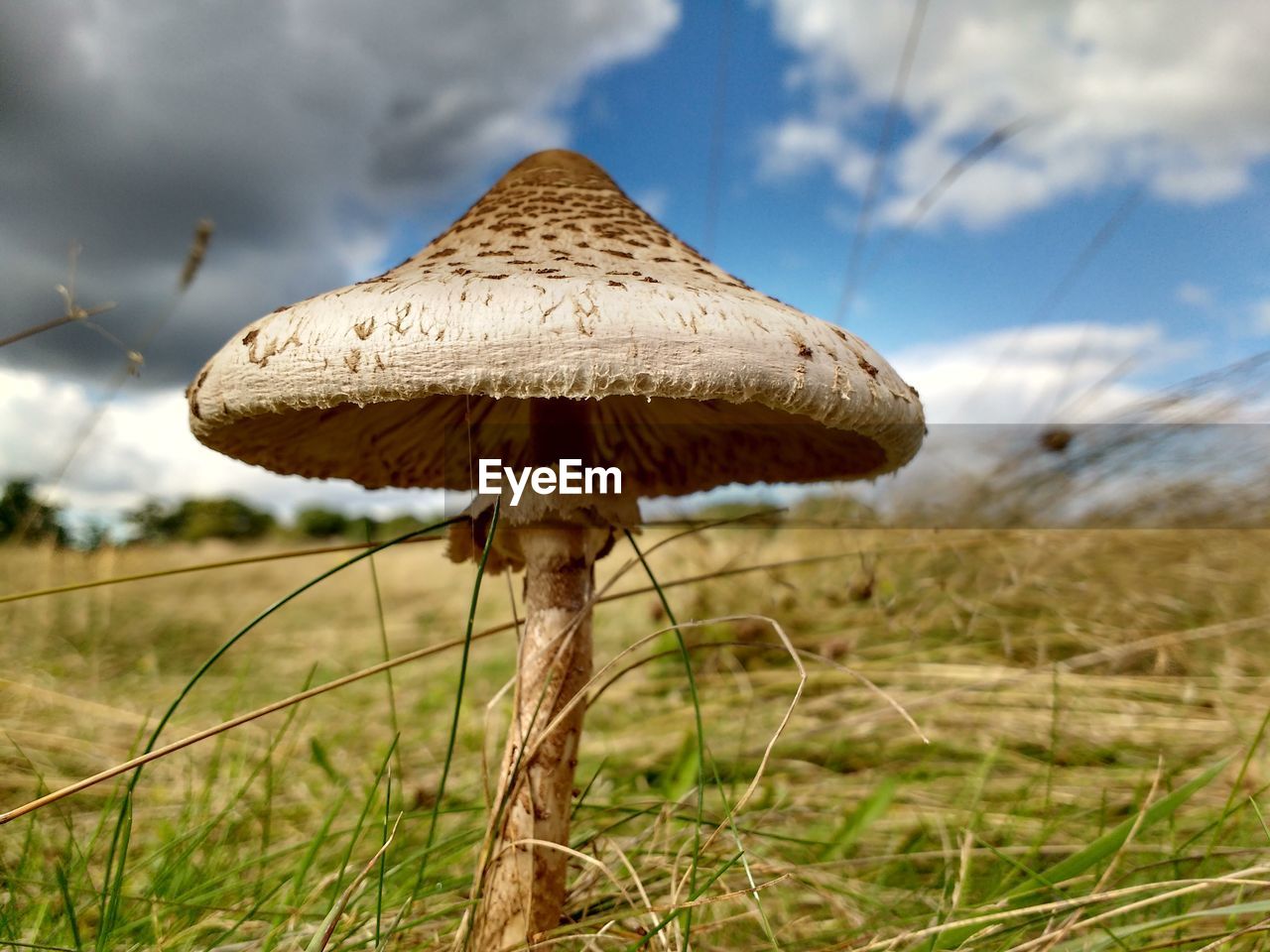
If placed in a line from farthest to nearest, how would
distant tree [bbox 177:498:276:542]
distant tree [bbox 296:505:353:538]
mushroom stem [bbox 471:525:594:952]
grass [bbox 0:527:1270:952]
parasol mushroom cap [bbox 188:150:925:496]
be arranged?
distant tree [bbox 296:505:353:538] → distant tree [bbox 177:498:276:542] → grass [bbox 0:527:1270:952] → mushroom stem [bbox 471:525:594:952] → parasol mushroom cap [bbox 188:150:925:496]

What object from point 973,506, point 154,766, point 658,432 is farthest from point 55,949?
point 973,506

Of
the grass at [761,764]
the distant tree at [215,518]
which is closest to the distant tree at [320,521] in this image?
the distant tree at [215,518]

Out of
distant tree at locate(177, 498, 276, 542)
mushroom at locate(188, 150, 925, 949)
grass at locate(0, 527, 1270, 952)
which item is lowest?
grass at locate(0, 527, 1270, 952)

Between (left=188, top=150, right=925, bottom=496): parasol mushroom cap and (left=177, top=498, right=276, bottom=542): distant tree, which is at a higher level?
(left=177, top=498, right=276, bottom=542): distant tree

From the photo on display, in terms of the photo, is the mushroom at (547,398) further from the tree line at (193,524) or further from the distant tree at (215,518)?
the distant tree at (215,518)

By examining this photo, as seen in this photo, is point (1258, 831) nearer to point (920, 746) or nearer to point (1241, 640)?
point (920, 746)

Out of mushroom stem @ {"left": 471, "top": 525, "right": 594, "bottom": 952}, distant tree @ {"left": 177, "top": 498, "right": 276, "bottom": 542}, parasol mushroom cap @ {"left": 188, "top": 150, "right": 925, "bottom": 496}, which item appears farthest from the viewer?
distant tree @ {"left": 177, "top": 498, "right": 276, "bottom": 542}

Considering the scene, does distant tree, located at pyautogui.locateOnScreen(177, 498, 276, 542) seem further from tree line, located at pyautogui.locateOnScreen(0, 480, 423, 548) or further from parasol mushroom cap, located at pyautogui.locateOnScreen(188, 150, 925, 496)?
parasol mushroom cap, located at pyautogui.locateOnScreen(188, 150, 925, 496)

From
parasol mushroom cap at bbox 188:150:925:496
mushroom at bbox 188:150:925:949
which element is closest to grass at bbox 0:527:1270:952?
mushroom at bbox 188:150:925:949
